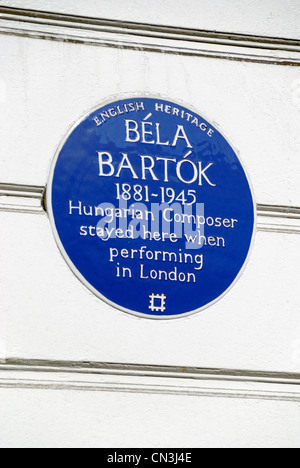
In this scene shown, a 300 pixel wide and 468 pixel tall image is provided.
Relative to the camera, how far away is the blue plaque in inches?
171

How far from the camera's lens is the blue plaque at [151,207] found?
4.33 metres

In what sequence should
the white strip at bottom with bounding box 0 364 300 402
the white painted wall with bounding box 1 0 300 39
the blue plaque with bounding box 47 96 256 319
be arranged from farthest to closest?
1. the white painted wall with bounding box 1 0 300 39
2. the blue plaque with bounding box 47 96 256 319
3. the white strip at bottom with bounding box 0 364 300 402

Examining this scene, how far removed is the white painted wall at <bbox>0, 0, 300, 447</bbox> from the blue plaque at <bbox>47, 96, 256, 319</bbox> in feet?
0.21

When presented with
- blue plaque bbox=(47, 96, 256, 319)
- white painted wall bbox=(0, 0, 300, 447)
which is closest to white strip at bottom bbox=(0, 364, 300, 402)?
white painted wall bbox=(0, 0, 300, 447)

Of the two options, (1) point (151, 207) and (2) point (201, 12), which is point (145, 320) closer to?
(1) point (151, 207)

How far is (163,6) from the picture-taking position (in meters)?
4.73

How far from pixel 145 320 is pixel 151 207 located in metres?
0.52

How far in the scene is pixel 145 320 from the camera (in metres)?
4.34

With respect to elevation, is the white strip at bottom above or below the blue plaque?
below

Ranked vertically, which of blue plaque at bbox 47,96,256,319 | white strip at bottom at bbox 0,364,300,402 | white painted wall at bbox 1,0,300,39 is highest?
white painted wall at bbox 1,0,300,39

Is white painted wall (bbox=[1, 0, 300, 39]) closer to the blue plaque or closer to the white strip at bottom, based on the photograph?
the blue plaque

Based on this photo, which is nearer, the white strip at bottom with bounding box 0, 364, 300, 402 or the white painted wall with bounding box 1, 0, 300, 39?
the white strip at bottom with bounding box 0, 364, 300, 402

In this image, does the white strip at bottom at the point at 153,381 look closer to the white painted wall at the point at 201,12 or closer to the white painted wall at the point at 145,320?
the white painted wall at the point at 145,320

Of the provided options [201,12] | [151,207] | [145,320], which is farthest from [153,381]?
[201,12]
